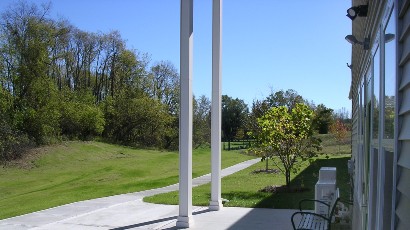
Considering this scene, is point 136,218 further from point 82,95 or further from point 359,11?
point 82,95

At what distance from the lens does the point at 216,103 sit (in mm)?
8633

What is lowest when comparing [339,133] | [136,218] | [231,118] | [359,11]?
[136,218]

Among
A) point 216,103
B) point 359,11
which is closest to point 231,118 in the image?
point 216,103

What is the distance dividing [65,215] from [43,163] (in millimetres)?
16474

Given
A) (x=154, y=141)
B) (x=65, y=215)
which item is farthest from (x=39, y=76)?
(x=65, y=215)

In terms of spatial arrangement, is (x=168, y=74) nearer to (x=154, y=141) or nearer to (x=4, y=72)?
(x=154, y=141)

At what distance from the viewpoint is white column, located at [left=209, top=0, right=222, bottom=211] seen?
8570 mm

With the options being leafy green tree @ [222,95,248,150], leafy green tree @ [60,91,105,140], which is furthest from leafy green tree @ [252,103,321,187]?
leafy green tree @ [222,95,248,150]

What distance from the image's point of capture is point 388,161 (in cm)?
177

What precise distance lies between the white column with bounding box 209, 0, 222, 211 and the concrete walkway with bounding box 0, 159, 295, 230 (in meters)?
0.39

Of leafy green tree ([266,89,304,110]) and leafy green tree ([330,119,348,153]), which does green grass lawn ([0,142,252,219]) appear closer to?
leafy green tree ([266,89,304,110])

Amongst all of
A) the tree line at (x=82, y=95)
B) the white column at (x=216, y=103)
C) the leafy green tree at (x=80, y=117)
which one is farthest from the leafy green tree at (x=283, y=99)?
the white column at (x=216, y=103)

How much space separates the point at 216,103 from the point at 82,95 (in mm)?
29460

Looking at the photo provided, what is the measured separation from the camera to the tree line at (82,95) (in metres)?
27.7
